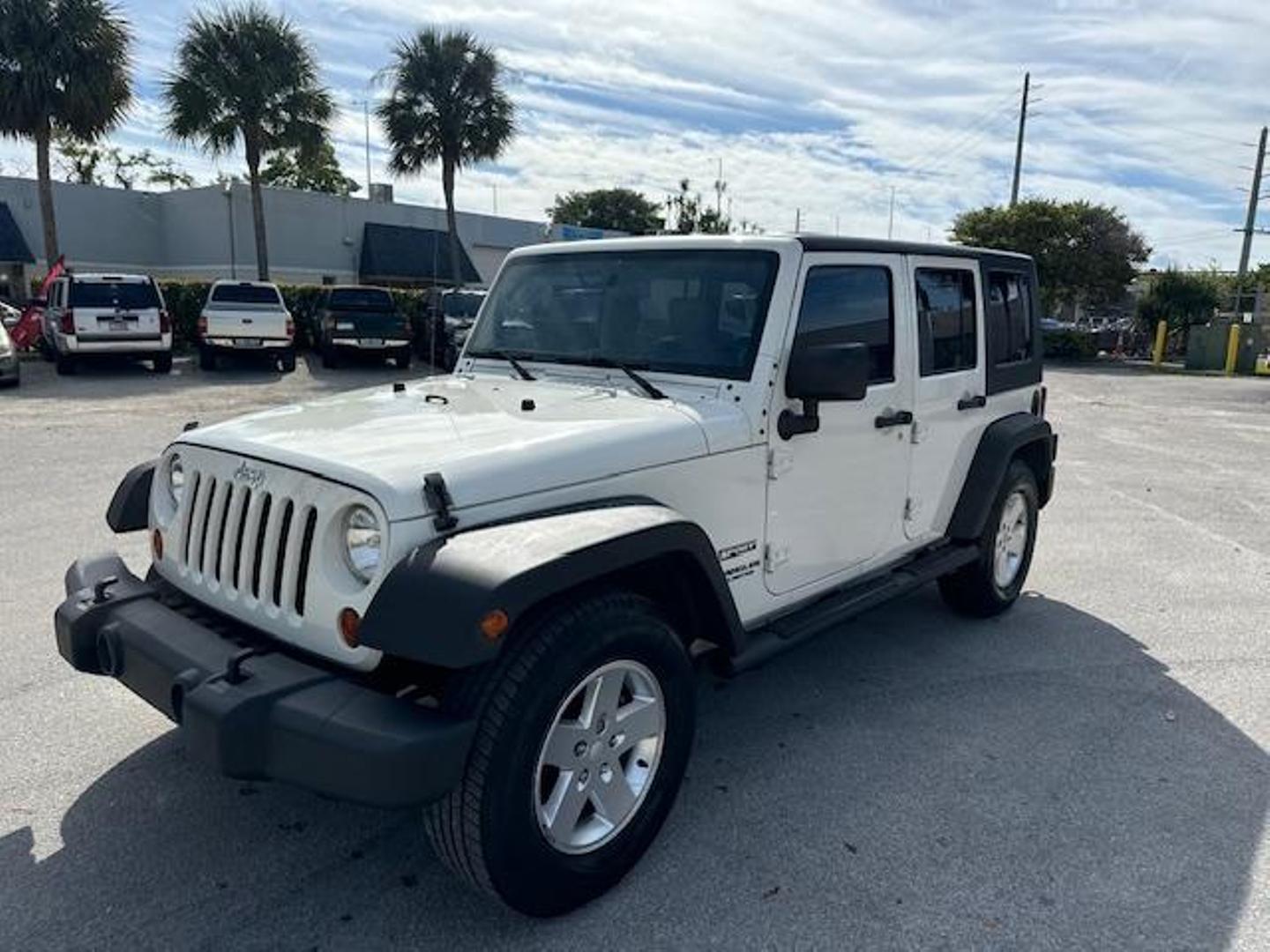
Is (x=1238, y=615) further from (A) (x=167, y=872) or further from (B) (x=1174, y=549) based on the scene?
(A) (x=167, y=872)

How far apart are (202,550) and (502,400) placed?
1.14m

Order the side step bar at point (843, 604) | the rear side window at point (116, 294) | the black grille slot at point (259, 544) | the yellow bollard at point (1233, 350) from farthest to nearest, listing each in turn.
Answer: the yellow bollard at point (1233, 350) < the rear side window at point (116, 294) < the side step bar at point (843, 604) < the black grille slot at point (259, 544)

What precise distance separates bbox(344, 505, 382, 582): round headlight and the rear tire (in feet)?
11.0

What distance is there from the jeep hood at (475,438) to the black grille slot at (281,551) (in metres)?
0.13

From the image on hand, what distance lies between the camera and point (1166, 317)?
33125mm

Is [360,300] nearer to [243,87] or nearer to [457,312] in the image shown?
[457,312]

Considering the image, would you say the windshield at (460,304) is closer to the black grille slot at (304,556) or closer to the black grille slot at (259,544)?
the black grille slot at (259,544)

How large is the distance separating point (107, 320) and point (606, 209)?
60.7 metres

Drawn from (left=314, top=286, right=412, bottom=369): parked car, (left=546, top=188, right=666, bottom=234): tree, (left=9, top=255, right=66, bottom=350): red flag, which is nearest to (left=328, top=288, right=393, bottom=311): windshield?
(left=314, top=286, right=412, bottom=369): parked car

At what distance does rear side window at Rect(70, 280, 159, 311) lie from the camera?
53.6ft

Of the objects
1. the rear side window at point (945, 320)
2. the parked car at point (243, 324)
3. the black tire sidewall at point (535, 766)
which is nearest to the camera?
the black tire sidewall at point (535, 766)

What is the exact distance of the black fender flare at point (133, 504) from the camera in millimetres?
3367

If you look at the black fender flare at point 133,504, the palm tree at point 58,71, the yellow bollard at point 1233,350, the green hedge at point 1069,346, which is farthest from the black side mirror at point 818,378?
the yellow bollard at point 1233,350

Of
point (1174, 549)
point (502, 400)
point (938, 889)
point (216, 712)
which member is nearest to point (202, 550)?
point (216, 712)
